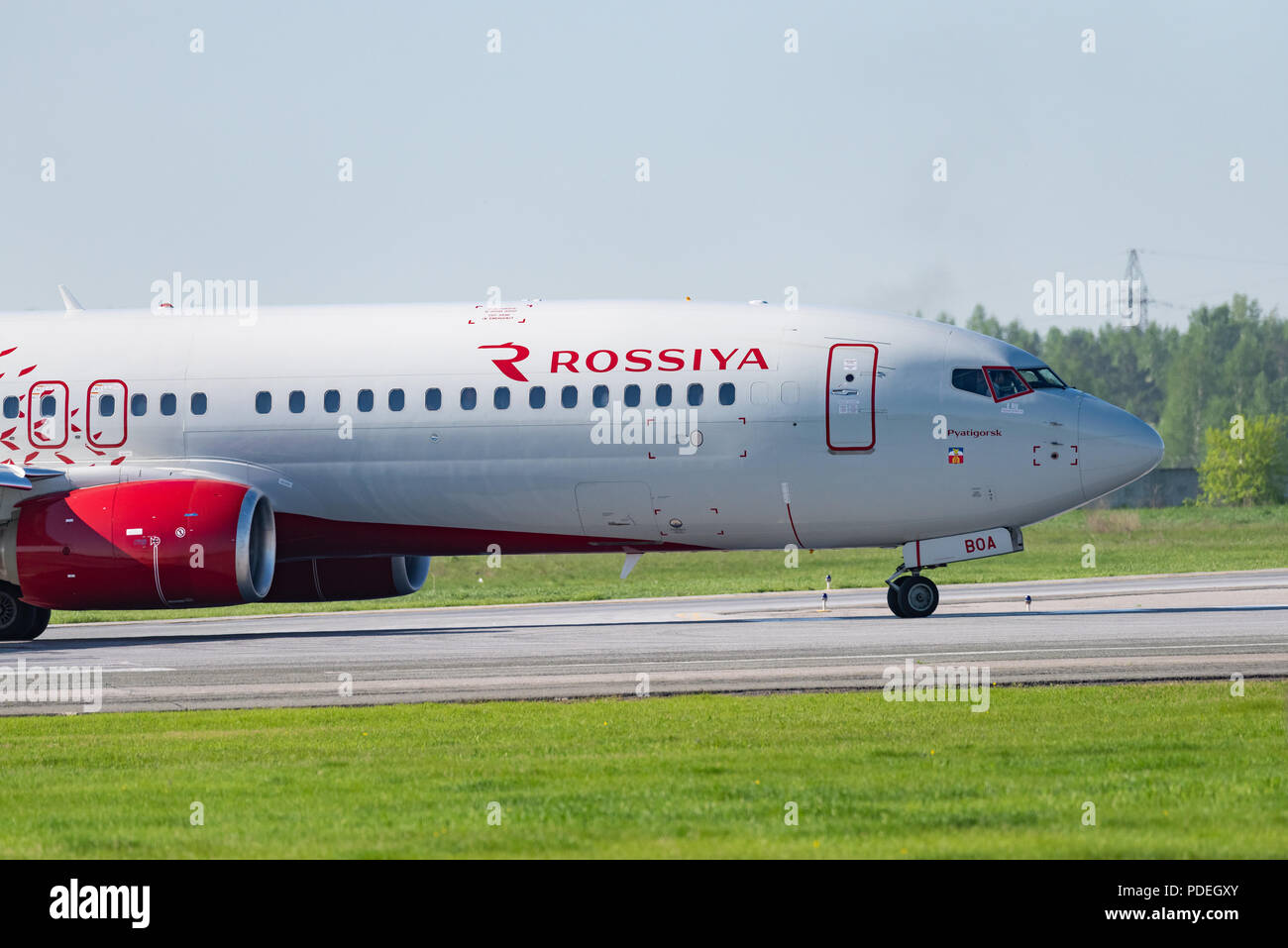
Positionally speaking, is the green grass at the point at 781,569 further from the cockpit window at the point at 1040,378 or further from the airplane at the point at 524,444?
the cockpit window at the point at 1040,378

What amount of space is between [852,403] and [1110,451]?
4610mm

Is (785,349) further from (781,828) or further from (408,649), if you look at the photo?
Result: (781,828)

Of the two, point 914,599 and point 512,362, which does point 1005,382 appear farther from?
point 512,362

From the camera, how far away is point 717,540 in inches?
1198

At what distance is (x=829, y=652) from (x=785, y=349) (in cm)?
849

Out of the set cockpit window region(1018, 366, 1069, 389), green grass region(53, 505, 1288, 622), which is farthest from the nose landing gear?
green grass region(53, 505, 1288, 622)

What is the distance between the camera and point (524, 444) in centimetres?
3008

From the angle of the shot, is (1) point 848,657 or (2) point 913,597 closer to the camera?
(1) point 848,657

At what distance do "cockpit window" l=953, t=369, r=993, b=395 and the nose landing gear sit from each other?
11.5 feet

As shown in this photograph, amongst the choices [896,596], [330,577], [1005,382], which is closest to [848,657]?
[896,596]

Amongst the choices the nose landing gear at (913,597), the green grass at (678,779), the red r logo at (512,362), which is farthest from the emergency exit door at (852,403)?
the green grass at (678,779)

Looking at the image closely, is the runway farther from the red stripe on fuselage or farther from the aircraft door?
the aircraft door

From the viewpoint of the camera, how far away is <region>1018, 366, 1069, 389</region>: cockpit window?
97.4ft
